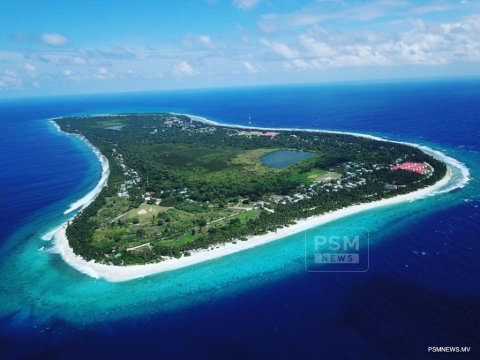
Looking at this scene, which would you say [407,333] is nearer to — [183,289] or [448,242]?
[448,242]

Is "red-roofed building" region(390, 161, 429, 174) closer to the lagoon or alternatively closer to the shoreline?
the shoreline

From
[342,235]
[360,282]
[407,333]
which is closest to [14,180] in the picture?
[342,235]

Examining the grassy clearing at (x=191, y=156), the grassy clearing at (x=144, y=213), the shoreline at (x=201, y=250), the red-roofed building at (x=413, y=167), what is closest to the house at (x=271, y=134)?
the grassy clearing at (x=191, y=156)

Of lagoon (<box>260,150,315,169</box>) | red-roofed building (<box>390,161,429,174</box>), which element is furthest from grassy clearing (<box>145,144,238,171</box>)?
red-roofed building (<box>390,161,429,174</box>)

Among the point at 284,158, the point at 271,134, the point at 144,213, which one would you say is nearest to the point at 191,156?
the point at 284,158

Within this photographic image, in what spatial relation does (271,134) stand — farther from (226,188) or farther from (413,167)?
(226,188)

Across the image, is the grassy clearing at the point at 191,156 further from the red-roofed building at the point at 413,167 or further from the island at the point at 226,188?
the red-roofed building at the point at 413,167

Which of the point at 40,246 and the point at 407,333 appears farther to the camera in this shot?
the point at 40,246
